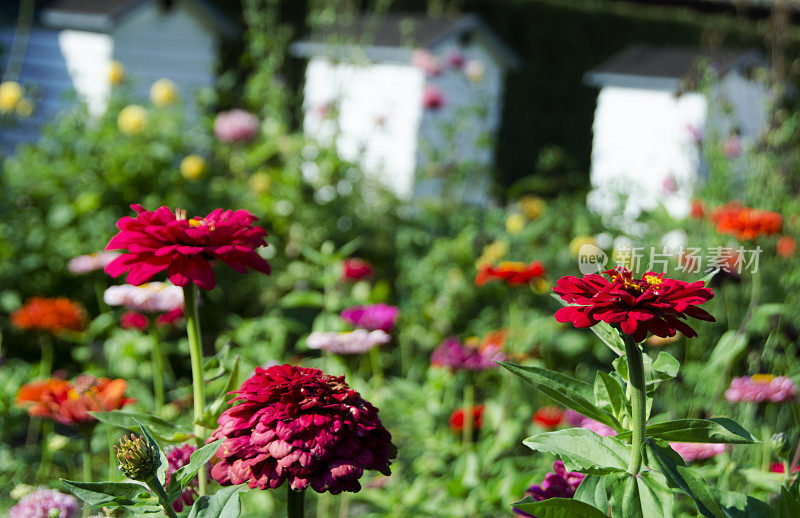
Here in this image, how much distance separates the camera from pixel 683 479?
0.83 metres

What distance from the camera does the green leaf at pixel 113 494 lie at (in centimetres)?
78

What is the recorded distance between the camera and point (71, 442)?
83.0 inches

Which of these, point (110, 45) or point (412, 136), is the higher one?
point (110, 45)

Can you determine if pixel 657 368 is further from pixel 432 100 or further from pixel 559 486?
pixel 432 100

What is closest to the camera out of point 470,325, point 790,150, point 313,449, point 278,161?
point 313,449

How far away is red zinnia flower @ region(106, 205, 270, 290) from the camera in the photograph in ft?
3.09

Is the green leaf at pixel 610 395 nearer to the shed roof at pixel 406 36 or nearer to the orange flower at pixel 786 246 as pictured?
the orange flower at pixel 786 246

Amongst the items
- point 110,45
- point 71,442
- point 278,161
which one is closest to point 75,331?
point 71,442

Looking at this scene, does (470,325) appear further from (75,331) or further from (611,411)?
(611,411)

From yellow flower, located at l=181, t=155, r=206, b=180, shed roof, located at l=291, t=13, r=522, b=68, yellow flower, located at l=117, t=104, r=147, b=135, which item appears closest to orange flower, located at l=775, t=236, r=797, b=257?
yellow flower, located at l=181, t=155, r=206, b=180

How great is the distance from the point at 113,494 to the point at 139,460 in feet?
0.28

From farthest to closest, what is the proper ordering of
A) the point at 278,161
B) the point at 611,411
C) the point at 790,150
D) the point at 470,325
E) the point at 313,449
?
1. the point at 278,161
2. the point at 470,325
3. the point at 790,150
4. the point at 611,411
5. the point at 313,449

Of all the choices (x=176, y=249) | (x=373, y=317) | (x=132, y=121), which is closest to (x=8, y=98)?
(x=132, y=121)

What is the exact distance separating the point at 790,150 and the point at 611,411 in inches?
93.7
